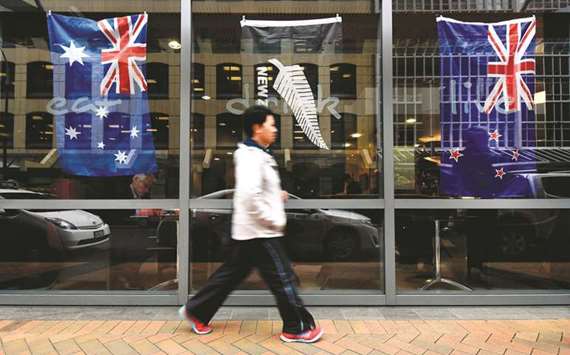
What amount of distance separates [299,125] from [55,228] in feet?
12.0

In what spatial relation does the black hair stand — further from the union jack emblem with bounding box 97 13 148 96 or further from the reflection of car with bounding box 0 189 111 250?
the reflection of car with bounding box 0 189 111 250

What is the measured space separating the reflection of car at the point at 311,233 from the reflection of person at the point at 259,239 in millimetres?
1178

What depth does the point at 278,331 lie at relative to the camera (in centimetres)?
364

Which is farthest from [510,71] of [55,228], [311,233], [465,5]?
[55,228]

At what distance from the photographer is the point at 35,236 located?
5.93 metres

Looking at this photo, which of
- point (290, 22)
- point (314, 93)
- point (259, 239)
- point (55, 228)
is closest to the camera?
point (259, 239)

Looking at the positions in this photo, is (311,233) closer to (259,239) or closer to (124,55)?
(259,239)

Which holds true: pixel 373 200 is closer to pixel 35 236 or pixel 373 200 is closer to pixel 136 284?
pixel 136 284

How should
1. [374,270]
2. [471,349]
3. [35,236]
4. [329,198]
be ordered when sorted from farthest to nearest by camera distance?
[35,236] < [374,270] < [329,198] < [471,349]

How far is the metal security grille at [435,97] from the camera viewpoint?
183 inches

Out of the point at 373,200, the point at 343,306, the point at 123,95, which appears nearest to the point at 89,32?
the point at 123,95

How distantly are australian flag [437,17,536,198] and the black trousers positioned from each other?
7.20ft

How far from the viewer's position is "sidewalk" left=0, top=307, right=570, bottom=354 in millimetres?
3256

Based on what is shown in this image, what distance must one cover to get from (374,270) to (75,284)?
367cm
